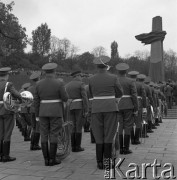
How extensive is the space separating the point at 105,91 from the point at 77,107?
2.17 metres

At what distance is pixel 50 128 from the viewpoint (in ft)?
23.4

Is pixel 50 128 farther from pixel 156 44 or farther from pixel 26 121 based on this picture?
pixel 156 44

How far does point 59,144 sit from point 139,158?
1784 millimetres

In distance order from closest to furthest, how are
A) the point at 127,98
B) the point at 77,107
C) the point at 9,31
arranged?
the point at 127,98
the point at 77,107
the point at 9,31

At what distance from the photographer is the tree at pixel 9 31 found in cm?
3016

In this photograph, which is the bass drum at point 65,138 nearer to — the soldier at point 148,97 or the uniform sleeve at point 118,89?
the uniform sleeve at point 118,89

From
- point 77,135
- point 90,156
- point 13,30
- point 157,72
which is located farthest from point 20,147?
point 13,30

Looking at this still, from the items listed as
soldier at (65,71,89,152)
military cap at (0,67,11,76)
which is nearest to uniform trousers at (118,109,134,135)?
soldier at (65,71,89,152)

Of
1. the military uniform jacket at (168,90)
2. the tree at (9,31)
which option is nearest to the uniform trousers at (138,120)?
the military uniform jacket at (168,90)

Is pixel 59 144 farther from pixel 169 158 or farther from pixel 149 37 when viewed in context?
pixel 149 37

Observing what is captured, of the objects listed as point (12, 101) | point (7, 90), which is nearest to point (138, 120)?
point (12, 101)

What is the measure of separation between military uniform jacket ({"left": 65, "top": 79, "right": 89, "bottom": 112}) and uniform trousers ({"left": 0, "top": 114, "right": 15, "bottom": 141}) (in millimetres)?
1778

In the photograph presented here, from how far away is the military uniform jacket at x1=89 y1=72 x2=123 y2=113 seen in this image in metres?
6.70

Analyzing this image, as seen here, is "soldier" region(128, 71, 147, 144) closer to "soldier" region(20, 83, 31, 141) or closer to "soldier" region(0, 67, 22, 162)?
"soldier" region(20, 83, 31, 141)
